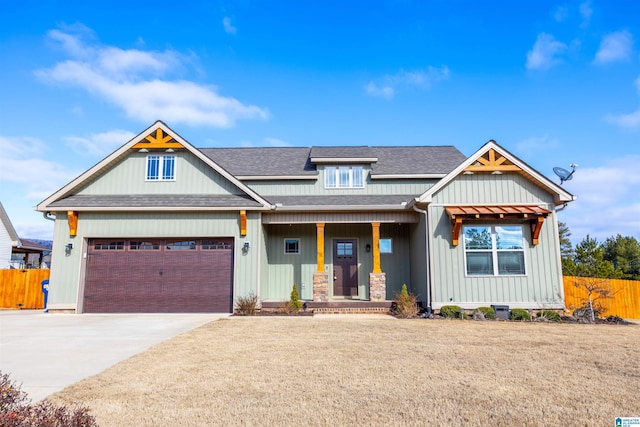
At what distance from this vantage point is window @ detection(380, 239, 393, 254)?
52.0 ft

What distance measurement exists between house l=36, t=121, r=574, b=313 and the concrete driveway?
1.32m

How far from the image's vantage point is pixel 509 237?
13.0 meters

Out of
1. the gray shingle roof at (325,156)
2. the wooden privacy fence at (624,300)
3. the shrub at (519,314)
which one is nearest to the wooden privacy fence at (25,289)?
the gray shingle roof at (325,156)

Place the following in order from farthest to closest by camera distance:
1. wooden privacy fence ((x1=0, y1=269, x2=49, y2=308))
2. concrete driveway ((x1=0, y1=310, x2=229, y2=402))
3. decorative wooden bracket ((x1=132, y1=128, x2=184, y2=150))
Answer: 1. wooden privacy fence ((x1=0, y1=269, x2=49, y2=308))
2. decorative wooden bracket ((x1=132, y1=128, x2=184, y2=150))
3. concrete driveway ((x1=0, y1=310, x2=229, y2=402))

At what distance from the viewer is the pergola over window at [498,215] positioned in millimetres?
12398

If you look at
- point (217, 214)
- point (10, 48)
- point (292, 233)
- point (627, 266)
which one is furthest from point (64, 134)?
point (627, 266)

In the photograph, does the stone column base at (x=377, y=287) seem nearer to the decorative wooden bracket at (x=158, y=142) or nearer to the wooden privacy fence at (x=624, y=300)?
the wooden privacy fence at (x=624, y=300)

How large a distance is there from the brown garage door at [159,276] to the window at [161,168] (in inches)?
97.1

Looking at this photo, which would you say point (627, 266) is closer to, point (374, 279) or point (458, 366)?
point (374, 279)

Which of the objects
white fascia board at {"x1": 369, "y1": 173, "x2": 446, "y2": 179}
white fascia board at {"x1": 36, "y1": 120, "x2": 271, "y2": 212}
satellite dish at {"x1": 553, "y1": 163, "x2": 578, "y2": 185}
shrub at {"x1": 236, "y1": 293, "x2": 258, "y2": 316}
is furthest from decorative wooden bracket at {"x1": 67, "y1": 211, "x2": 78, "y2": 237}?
satellite dish at {"x1": 553, "y1": 163, "x2": 578, "y2": 185}

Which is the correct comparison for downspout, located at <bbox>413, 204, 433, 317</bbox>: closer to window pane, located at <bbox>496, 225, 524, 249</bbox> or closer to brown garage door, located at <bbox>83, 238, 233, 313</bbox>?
window pane, located at <bbox>496, 225, 524, 249</bbox>

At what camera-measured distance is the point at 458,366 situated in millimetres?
5824

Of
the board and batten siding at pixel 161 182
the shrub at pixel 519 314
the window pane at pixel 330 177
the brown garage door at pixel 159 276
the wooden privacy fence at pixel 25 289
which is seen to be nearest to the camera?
the shrub at pixel 519 314

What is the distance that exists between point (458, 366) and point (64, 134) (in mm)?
16331
